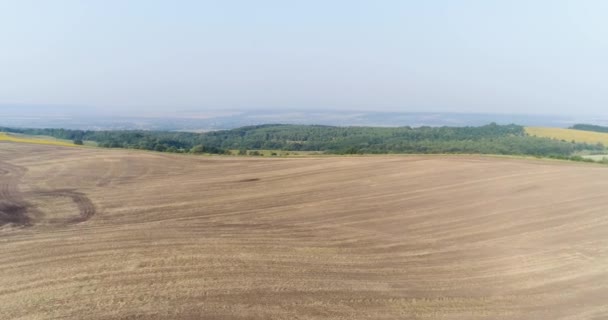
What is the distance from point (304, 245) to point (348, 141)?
50618 mm

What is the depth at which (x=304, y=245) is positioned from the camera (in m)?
15.7

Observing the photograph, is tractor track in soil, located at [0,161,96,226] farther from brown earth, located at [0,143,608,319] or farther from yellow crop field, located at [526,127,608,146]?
yellow crop field, located at [526,127,608,146]

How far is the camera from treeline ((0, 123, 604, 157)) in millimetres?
50938

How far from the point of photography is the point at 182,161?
3678 centimetres

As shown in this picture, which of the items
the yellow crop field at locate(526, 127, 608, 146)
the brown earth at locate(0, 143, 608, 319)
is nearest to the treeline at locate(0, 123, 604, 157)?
the yellow crop field at locate(526, 127, 608, 146)

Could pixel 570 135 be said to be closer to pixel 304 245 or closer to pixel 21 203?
pixel 304 245

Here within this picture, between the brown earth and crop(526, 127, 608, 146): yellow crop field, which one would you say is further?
crop(526, 127, 608, 146): yellow crop field

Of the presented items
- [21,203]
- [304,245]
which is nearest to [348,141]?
[21,203]

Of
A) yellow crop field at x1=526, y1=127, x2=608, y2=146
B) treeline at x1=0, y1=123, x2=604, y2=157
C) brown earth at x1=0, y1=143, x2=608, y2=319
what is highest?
yellow crop field at x1=526, y1=127, x2=608, y2=146

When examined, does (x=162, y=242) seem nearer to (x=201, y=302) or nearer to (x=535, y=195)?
(x=201, y=302)

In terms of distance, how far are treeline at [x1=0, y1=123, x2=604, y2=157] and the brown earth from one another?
21.1 m

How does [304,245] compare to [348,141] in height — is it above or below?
below

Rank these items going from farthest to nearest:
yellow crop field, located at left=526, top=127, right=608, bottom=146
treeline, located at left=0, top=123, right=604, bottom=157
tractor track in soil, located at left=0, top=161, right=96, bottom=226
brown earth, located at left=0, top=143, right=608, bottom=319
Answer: yellow crop field, located at left=526, top=127, right=608, bottom=146, treeline, located at left=0, top=123, right=604, bottom=157, tractor track in soil, located at left=0, top=161, right=96, bottom=226, brown earth, located at left=0, top=143, right=608, bottom=319

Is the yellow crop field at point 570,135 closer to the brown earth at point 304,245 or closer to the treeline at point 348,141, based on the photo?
the treeline at point 348,141
